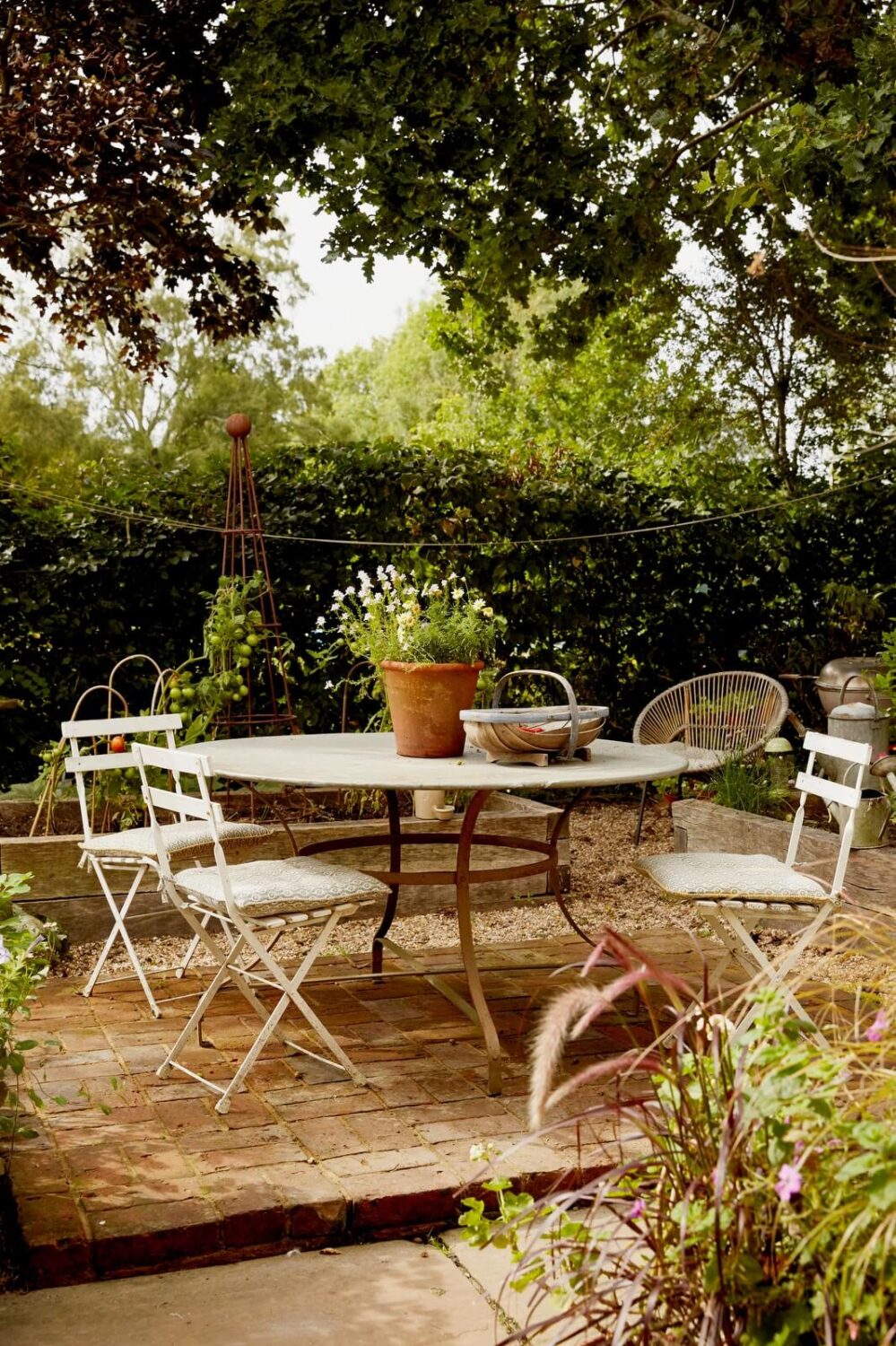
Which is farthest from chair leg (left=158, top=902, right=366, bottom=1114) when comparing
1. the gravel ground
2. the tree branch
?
the tree branch

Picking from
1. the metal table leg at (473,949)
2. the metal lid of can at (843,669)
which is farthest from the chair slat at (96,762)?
the metal lid of can at (843,669)

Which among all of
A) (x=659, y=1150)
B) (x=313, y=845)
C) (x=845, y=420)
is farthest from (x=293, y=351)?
(x=659, y=1150)

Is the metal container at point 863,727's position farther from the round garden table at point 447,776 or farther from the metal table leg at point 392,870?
the metal table leg at point 392,870

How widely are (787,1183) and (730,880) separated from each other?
2.03 m

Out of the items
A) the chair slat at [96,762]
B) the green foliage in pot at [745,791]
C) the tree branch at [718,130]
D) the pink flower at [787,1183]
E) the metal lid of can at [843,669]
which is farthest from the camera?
the metal lid of can at [843,669]

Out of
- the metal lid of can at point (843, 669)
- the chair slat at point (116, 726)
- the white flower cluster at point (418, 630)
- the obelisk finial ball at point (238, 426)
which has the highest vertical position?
the obelisk finial ball at point (238, 426)

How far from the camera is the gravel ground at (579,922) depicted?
4.52 metres

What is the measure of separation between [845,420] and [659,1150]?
31.0ft

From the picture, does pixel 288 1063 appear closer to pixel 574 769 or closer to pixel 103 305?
pixel 574 769

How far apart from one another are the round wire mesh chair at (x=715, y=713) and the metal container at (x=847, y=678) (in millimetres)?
347

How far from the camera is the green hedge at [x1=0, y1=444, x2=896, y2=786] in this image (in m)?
6.31

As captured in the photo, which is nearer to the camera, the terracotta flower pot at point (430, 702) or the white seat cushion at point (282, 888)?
the white seat cushion at point (282, 888)

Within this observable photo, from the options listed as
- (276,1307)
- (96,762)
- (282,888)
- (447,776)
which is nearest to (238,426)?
(96,762)

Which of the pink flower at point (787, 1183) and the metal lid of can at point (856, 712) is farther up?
the metal lid of can at point (856, 712)
